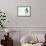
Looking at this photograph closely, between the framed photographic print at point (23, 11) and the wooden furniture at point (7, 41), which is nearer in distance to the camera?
the wooden furniture at point (7, 41)

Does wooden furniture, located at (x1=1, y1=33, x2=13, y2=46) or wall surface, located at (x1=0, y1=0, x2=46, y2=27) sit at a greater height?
wall surface, located at (x1=0, y1=0, x2=46, y2=27)

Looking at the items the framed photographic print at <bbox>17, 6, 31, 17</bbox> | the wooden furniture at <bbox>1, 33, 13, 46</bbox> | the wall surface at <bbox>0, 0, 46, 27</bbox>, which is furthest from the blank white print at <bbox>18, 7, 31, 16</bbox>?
the wooden furniture at <bbox>1, 33, 13, 46</bbox>

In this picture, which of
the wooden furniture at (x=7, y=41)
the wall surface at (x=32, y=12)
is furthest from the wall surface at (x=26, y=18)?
the wooden furniture at (x=7, y=41)

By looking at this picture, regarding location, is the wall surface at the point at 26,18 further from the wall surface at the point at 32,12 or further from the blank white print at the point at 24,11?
the blank white print at the point at 24,11

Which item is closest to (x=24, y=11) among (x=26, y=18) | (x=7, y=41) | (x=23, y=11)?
(x=23, y=11)

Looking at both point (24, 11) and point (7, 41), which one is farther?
point (24, 11)

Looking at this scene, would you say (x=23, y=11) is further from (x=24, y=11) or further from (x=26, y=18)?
(x=26, y=18)

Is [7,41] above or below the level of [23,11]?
below

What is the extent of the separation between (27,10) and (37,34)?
730 mm

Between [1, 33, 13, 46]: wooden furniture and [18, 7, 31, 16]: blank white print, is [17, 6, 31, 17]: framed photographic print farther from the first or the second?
[1, 33, 13, 46]: wooden furniture

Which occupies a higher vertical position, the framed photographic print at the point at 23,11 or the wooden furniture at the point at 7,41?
the framed photographic print at the point at 23,11

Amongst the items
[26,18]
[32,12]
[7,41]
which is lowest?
[7,41]

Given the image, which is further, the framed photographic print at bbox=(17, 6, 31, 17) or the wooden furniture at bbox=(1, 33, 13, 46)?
the framed photographic print at bbox=(17, 6, 31, 17)

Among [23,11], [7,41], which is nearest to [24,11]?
[23,11]
